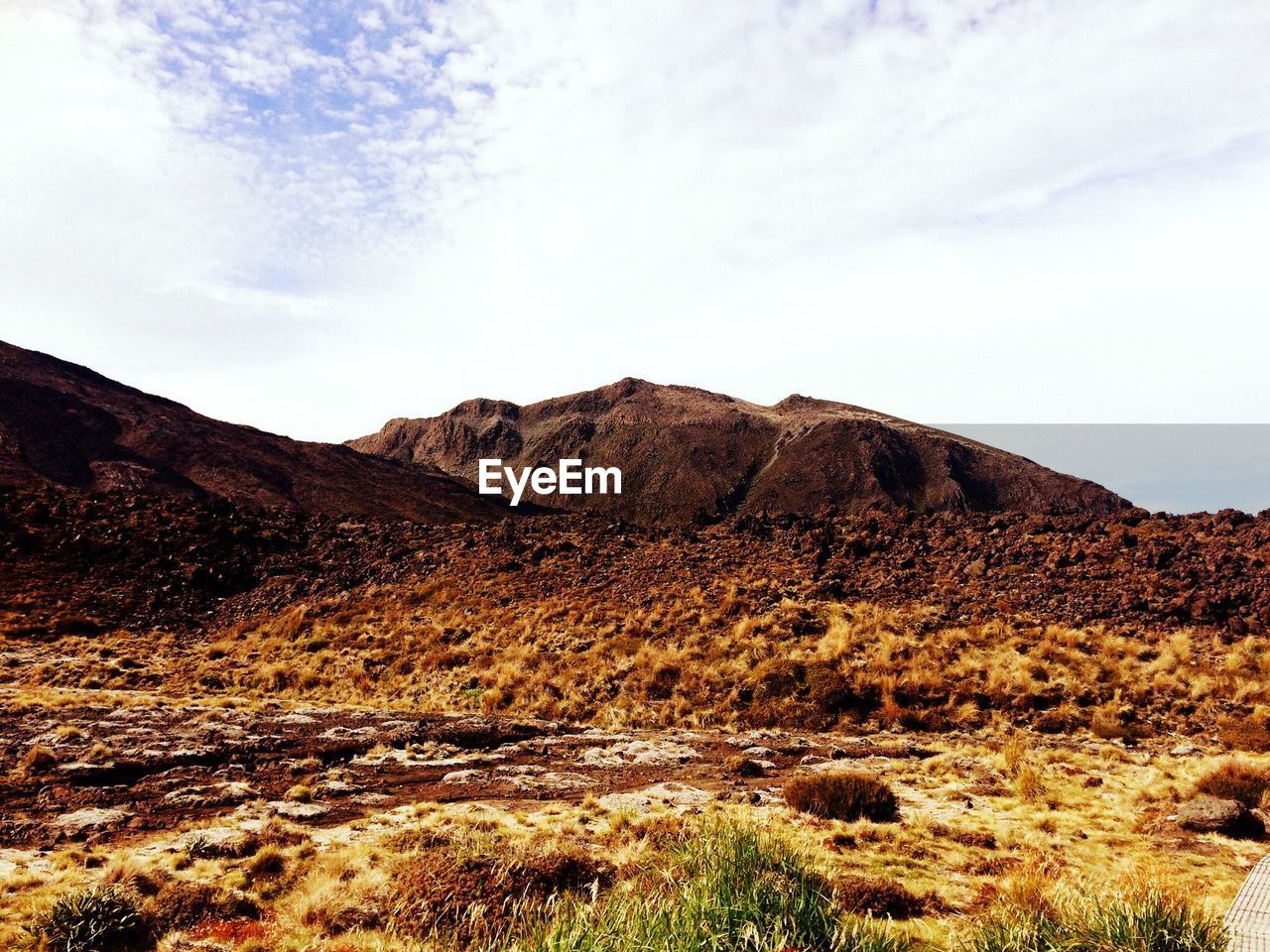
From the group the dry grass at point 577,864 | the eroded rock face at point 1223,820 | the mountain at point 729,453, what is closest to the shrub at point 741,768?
the dry grass at point 577,864

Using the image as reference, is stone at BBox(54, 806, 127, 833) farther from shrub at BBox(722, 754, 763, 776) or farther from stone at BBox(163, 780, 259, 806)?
shrub at BBox(722, 754, 763, 776)

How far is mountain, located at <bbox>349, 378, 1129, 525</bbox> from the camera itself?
11206 cm

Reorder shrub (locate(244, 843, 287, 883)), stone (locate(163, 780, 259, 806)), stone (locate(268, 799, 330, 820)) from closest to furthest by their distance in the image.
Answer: shrub (locate(244, 843, 287, 883)) → stone (locate(268, 799, 330, 820)) → stone (locate(163, 780, 259, 806))

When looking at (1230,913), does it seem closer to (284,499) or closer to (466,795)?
(466,795)

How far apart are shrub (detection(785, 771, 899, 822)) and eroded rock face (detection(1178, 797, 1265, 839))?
355cm

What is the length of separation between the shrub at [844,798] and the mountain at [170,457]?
211 feet

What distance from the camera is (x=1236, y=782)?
9.50m

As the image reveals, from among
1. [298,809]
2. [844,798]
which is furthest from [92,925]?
[844,798]

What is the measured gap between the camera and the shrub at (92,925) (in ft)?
19.0

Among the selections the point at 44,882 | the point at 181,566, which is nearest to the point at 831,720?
the point at 44,882

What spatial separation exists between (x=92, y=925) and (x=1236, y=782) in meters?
13.7

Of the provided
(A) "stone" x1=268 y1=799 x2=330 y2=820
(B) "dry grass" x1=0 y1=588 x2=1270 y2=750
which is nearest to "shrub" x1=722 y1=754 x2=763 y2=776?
(B) "dry grass" x1=0 y1=588 x2=1270 y2=750

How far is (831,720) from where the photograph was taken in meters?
15.2

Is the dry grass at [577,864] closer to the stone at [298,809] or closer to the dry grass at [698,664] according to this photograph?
the stone at [298,809]
